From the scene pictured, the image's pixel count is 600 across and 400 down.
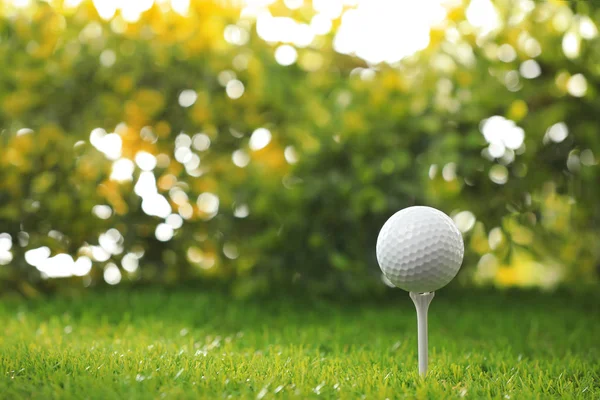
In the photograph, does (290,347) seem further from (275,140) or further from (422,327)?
(275,140)

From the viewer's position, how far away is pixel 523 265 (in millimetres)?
7129

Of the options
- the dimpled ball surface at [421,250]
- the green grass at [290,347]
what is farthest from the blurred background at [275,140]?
the dimpled ball surface at [421,250]

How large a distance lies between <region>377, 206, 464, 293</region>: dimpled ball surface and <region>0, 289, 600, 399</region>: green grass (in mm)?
365

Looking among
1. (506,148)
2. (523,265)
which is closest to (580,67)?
(506,148)

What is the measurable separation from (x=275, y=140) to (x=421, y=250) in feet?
7.90

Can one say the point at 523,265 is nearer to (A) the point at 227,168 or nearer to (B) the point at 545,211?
(B) the point at 545,211

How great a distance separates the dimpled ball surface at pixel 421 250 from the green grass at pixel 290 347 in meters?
0.37

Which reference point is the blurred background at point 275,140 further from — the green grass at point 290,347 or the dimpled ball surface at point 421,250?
the dimpled ball surface at point 421,250

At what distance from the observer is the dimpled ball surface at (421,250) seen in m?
1.96

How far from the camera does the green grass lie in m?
1.91

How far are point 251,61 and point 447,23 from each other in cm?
139

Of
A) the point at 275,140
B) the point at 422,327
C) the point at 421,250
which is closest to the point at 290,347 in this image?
the point at 422,327

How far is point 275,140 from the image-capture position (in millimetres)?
4199

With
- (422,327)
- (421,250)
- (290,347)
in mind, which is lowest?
(290,347)
